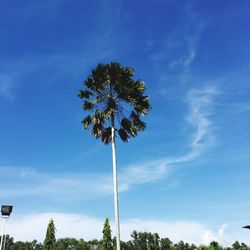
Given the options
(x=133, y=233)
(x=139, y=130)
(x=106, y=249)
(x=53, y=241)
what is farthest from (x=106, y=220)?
(x=133, y=233)

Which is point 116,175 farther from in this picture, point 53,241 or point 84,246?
point 84,246

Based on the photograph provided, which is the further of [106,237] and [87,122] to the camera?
[106,237]

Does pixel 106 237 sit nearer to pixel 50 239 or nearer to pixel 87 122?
pixel 50 239

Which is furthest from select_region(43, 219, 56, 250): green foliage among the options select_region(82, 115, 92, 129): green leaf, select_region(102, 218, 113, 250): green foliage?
select_region(82, 115, 92, 129): green leaf

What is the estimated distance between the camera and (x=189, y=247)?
134 metres

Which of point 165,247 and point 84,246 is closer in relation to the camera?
point 165,247

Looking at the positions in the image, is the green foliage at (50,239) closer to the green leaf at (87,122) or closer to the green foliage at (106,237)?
the green foliage at (106,237)

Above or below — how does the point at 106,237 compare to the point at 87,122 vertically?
below

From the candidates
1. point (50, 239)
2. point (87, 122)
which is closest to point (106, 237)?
point (50, 239)

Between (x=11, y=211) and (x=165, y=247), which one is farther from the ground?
(x=165, y=247)

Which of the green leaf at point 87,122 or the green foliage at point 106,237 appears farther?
the green foliage at point 106,237

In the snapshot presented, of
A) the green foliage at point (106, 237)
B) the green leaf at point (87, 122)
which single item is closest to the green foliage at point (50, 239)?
the green foliage at point (106, 237)

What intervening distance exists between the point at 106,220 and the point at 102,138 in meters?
45.2

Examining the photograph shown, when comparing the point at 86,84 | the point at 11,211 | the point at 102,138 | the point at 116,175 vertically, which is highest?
the point at 86,84
